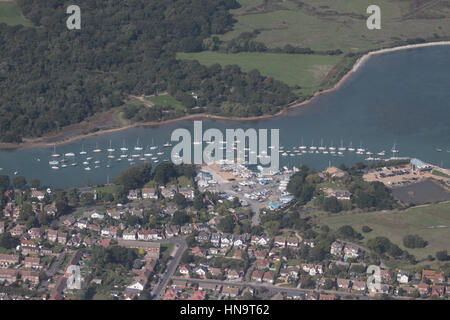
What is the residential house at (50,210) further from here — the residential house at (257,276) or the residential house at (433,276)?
the residential house at (433,276)

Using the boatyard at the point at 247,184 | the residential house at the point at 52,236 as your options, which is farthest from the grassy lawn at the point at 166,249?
the boatyard at the point at 247,184

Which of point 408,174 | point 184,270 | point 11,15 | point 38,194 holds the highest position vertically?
point 11,15

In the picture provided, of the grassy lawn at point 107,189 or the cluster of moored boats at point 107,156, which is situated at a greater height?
the cluster of moored boats at point 107,156

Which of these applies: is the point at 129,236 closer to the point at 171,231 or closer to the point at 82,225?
the point at 171,231

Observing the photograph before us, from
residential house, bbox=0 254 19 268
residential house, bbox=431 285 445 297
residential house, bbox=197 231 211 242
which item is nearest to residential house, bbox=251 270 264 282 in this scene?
residential house, bbox=197 231 211 242

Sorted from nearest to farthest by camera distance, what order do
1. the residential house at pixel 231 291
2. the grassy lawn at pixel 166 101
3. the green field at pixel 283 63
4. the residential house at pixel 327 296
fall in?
the residential house at pixel 327 296 < the residential house at pixel 231 291 < the grassy lawn at pixel 166 101 < the green field at pixel 283 63

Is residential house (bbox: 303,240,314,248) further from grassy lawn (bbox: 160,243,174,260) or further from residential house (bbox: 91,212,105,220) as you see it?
residential house (bbox: 91,212,105,220)

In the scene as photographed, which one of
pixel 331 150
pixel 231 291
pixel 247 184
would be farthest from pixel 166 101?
pixel 231 291
